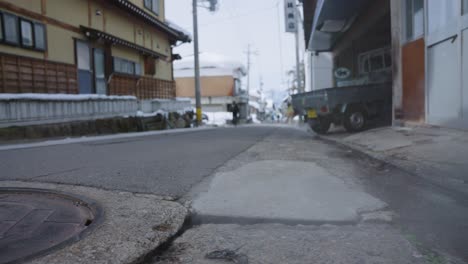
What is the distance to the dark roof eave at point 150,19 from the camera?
58.0 feet

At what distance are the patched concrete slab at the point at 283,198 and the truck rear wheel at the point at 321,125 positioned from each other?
26.6 ft

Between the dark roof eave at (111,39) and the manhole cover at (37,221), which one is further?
the dark roof eave at (111,39)

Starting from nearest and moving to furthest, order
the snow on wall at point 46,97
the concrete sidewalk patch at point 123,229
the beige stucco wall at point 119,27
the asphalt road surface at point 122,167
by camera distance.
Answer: the concrete sidewalk patch at point 123,229
the asphalt road surface at point 122,167
the snow on wall at point 46,97
the beige stucco wall at point 119,27

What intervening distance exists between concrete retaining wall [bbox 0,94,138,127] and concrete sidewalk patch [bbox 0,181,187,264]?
783cm

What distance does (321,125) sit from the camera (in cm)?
1336

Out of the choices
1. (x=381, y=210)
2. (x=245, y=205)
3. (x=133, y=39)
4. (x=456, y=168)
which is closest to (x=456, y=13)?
(x=456, y=168)

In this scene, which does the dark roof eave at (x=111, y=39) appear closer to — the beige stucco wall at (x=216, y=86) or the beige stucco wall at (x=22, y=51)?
the beige stucco wall at (x=22, y=51)

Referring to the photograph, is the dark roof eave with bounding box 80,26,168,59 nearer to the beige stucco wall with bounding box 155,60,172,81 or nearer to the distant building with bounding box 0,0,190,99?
the distant building with bounding box 0,0,190,99

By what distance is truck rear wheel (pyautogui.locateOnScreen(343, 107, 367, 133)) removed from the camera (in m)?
12.3

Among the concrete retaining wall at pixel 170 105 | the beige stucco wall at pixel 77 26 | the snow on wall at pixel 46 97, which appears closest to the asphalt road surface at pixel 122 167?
the snow on wall at pixel 46 97

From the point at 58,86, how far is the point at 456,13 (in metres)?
13.1

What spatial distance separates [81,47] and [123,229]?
1464 centimetres

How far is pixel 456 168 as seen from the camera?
191 inches

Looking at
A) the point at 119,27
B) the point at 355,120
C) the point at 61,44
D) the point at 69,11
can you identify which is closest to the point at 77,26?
the point at 69,11
